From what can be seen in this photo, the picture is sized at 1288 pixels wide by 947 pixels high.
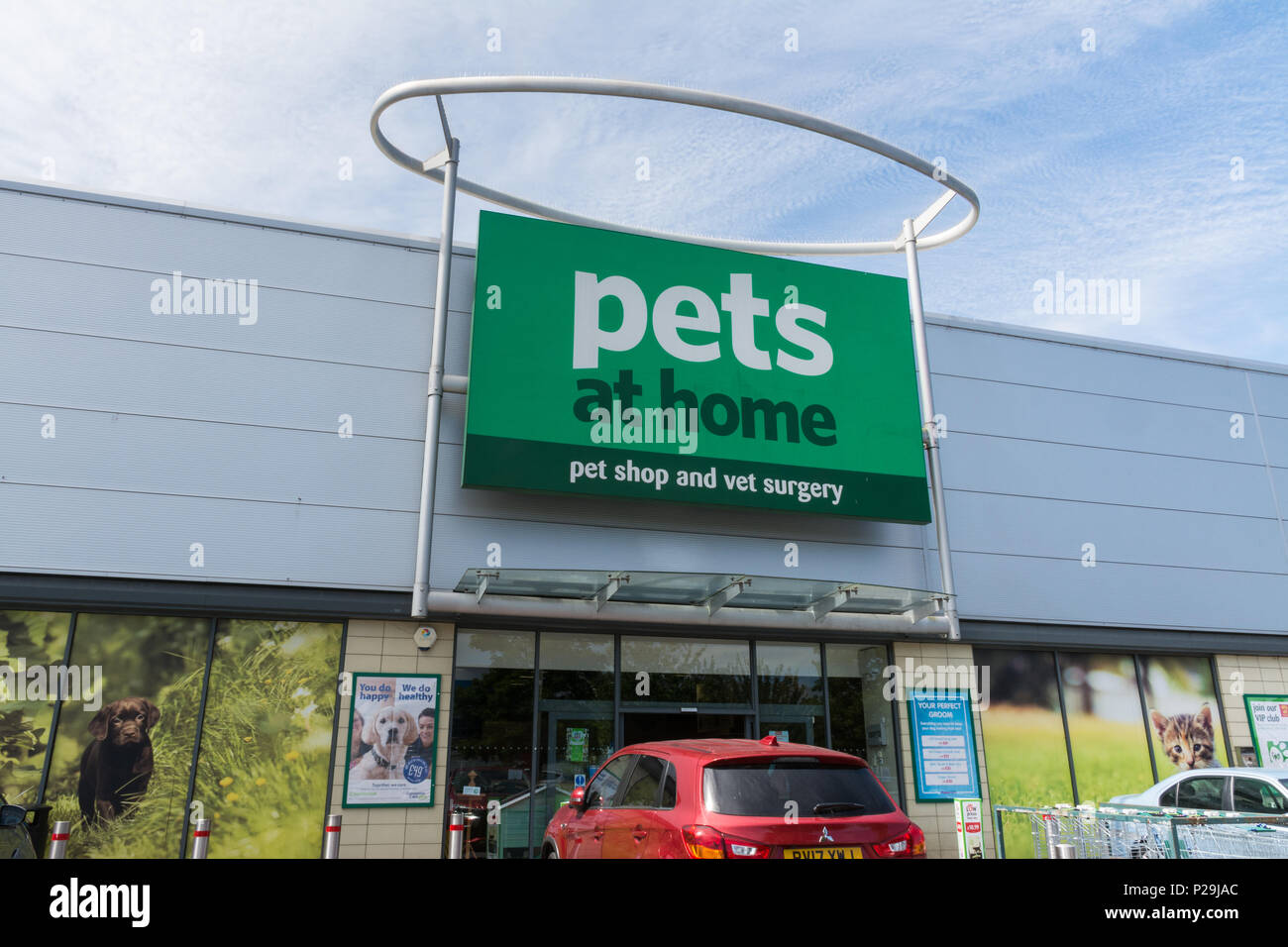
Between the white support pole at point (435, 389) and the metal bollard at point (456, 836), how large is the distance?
232 cm

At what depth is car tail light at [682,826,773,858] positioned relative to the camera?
5.55 metres

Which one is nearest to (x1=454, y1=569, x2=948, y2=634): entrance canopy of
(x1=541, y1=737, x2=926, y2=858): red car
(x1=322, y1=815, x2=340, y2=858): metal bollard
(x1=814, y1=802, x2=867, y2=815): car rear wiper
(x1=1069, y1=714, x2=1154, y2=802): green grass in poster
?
(x1=322, y1=815, x2=340, y2=858): metal bollard

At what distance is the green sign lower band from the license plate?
6.35 m

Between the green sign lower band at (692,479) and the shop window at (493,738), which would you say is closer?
the shop window at (493,738)

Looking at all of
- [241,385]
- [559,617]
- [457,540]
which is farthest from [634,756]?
[241,385]

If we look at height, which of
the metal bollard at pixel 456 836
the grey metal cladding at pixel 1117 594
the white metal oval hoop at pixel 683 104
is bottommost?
the metal bollard at pixel 456 836

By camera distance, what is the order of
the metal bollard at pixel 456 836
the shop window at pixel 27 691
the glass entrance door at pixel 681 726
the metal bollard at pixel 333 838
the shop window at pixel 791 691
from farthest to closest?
the shop window at pixel 791 691 < the glass entrance door at pixel 681 726 < the shop window at pixel 27 691 < the metal bollard at pixel 456 836 < the metal bollard at pixel 333 838

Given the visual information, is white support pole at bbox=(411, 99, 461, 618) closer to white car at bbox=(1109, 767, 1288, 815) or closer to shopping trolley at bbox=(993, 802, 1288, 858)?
shopping trolley at bbox=(993, 802, 1288, 858)

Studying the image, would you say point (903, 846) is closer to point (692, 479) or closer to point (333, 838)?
point (333, 838)

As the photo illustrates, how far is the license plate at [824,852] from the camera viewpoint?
5.57 meters

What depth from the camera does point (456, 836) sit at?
8188 millimetres

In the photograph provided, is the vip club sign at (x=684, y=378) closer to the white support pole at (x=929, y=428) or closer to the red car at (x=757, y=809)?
the white support pole at (x=929, y=428)

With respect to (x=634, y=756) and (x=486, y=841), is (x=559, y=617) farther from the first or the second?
(x=634, y=756)

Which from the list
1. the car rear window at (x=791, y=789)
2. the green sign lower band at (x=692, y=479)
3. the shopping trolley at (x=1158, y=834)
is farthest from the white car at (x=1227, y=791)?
the car rear window at (x=791, y=789)
